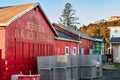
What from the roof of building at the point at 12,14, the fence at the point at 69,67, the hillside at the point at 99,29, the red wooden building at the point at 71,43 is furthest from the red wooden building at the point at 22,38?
the hillside at the point at 99,29

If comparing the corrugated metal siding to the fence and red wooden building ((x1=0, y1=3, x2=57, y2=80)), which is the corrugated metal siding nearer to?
red wooden building ((x1=0, y1=3, x2=57, y2=80))

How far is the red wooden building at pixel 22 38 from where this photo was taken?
18969mm

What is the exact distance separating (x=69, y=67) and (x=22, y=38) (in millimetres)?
4329

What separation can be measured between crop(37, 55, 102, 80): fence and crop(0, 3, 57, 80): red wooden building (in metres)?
1.34

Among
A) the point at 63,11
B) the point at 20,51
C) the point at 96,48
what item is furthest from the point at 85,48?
the point at 63,11

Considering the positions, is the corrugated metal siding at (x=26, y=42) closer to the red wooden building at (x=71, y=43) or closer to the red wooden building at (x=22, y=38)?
the red wooden building at (x=22, y=38)

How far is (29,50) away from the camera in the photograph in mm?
22203

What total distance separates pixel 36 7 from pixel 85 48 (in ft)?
68.3

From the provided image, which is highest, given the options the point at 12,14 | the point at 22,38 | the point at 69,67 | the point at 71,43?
the point at 12,14

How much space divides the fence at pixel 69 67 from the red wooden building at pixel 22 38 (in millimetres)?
1336

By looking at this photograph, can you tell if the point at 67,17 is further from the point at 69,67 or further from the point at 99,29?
the point at 69,67

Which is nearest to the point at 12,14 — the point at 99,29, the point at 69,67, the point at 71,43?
the point at 69,67

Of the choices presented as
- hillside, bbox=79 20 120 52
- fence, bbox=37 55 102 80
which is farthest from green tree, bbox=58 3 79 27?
fence, bbox=37 55 102 80

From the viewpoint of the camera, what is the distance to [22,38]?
2117cm
